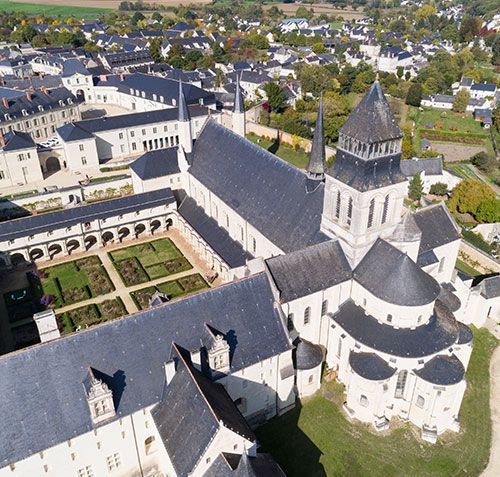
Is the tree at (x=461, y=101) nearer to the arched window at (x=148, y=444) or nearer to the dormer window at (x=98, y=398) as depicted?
the arched window at (x=148, y=444)

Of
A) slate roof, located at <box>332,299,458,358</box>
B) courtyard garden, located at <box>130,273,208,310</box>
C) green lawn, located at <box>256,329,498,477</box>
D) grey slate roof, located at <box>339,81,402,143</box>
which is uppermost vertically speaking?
grey slate roof, located at <box>339,81,402,143</box>

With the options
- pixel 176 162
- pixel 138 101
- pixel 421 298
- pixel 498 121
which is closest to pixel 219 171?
pixel 176 162

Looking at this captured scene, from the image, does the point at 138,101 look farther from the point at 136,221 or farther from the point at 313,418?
the point at 313,418

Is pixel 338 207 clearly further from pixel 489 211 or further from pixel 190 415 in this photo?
pixel 489 211

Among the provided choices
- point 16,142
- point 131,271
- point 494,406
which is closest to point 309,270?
point 494,406

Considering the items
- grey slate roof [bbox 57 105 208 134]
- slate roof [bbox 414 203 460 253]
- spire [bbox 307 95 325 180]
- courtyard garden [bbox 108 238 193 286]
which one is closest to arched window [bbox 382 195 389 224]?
slate roof [bbox 414 203 460 253]

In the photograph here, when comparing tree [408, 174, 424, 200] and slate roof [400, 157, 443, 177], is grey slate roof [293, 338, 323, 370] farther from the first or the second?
slate roof [400, 157, 443, 177]

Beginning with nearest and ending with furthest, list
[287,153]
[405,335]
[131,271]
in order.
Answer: [405,335]
[131,271]
[287,153]
